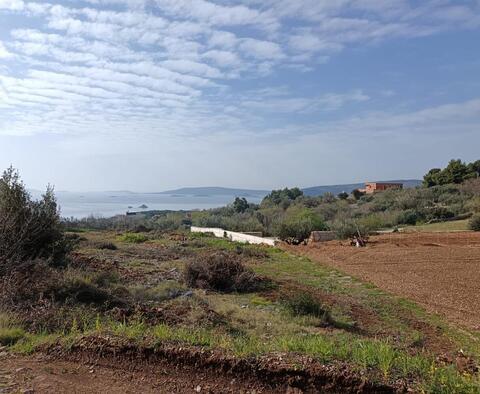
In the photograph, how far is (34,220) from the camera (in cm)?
1262

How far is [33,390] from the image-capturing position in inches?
178

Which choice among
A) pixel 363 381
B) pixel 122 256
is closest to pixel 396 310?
pixel 363 381

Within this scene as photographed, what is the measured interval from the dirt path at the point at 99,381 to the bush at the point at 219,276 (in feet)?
25.0

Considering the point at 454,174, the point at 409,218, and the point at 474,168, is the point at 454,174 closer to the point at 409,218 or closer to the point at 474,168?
the point at 474,168

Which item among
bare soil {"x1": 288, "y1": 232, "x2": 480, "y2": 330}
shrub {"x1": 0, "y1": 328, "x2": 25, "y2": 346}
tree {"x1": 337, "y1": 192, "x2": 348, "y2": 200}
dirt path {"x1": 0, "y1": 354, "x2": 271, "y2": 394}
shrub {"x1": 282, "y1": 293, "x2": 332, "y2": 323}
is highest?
tree {"x1": 337, "y1": 192, "x2": 348, "y2": 200}

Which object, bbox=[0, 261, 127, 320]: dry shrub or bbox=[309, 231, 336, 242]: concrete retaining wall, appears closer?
bbox=[0, 261, 127, 320]: dry shrub

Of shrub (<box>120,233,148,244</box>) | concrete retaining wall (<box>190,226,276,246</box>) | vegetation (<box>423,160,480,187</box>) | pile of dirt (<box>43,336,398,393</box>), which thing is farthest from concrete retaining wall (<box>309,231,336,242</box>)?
vegetation (<box>423,160,480,187</box>)

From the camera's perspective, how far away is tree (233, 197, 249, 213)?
72312 mm

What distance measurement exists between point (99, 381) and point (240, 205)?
69166 mm

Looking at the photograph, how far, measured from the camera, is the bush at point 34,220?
11.6 metres

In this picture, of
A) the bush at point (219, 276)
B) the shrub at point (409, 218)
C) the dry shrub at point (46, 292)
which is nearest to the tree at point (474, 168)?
the shrub at point (409, 218)

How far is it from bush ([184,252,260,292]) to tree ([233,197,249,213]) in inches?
2277

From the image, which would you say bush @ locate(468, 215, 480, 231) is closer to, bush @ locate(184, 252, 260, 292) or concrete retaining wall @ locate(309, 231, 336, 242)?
concrete retaining wall @ locate(309, 231, 336, 242)

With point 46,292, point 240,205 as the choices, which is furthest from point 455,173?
point 46,292
